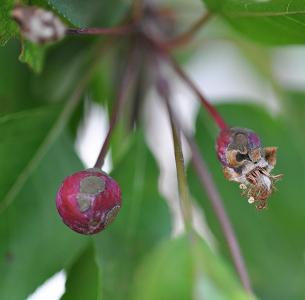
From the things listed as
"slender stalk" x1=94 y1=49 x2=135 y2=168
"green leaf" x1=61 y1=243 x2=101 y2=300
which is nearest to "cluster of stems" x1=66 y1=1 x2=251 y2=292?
"slender stalk" x1=94 y1=49 x2=135 y2=168

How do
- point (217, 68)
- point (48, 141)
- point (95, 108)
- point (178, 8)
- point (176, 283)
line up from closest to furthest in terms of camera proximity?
point (176, 283), point (48, 141), point (95, 108), point (178, 8), point (217, 68)

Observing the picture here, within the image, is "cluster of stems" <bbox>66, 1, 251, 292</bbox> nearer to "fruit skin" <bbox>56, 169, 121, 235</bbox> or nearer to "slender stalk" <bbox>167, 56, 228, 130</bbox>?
"slender stalk" <bbox>167, 56, 228, 130</bbox>

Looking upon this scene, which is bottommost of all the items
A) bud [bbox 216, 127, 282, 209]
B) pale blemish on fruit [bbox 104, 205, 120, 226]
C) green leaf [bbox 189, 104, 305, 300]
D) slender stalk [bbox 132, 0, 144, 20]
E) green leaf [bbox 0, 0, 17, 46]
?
pale blemish on fruit [bbox 104, 205, 120, 226]

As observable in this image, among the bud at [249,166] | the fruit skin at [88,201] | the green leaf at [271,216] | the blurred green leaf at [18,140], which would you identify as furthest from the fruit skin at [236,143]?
the green leaf at [271,216]

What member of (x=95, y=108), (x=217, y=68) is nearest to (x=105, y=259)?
(x=95, y=108)

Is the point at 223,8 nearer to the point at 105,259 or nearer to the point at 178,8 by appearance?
the point at 105,259

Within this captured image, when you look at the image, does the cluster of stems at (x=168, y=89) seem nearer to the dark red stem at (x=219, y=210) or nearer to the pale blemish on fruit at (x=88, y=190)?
the dark red stem at (x=219, y=210)

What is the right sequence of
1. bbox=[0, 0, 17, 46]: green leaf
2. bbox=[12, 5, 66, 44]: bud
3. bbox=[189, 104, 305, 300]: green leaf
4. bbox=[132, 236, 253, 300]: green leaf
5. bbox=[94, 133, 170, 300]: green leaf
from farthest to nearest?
1. bbox=[189, 104, 305, 300]: green leaf
2. bbox=[94, 133, 170, 300]: green leaf
3. bbox=[132, 236, 253, 300]: green leaf
4. bbox=[0, 0, 17, 46]: green leaf
5. bbox=[12, 5, 66, 44]: bud
